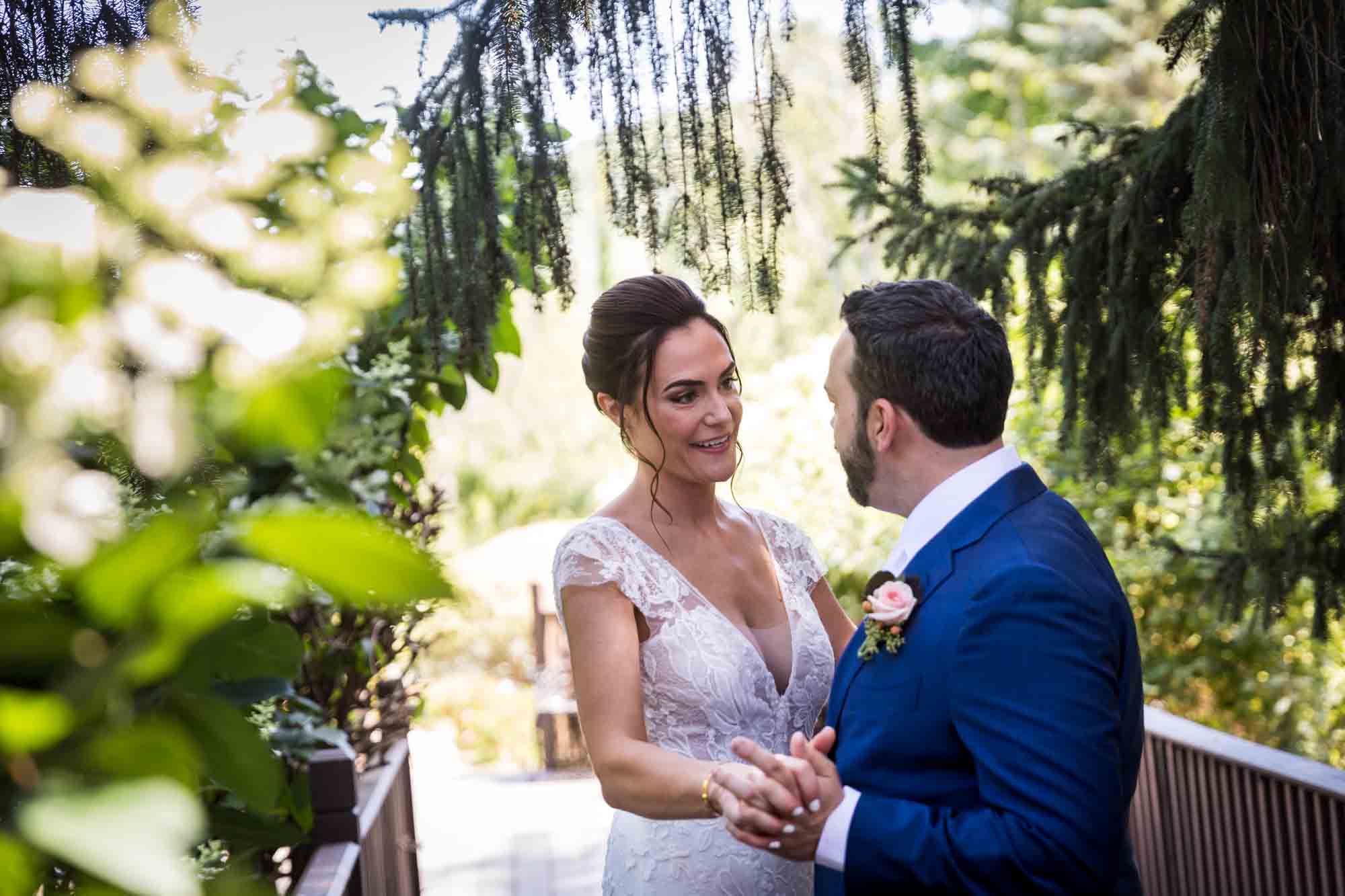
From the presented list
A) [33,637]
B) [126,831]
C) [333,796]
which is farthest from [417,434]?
[126,831]

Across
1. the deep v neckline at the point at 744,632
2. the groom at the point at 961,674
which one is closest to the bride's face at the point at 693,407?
the deep v neckline at the point at 744,632

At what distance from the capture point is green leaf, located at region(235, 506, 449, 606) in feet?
1.21

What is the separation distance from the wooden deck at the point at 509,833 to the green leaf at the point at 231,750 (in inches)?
217

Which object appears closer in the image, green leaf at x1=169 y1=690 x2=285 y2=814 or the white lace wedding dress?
green leaf at x1=169 y1=690 x2=285 y2=814

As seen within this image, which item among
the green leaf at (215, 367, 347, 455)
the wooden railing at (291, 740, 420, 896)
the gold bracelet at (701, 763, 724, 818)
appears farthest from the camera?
the wooden railing at (291, 740, 420, 896)

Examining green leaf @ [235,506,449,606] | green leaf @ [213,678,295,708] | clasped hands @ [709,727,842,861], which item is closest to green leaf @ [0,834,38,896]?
green leaf @ [235,506,449,606]

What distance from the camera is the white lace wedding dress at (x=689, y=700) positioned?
8.52 feet

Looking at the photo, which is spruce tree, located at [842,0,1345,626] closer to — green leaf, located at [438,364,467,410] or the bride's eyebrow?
the bride's eyebrow

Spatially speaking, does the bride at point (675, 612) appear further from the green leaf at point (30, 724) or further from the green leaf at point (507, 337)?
the green leaf at point (30, 724)

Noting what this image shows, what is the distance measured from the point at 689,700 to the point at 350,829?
1.07 m

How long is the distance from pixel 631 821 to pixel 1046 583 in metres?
1.31

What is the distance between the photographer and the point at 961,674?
174 centimetres

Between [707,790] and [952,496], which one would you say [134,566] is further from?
[707,790]

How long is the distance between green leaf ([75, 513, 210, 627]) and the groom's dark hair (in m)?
1.62
